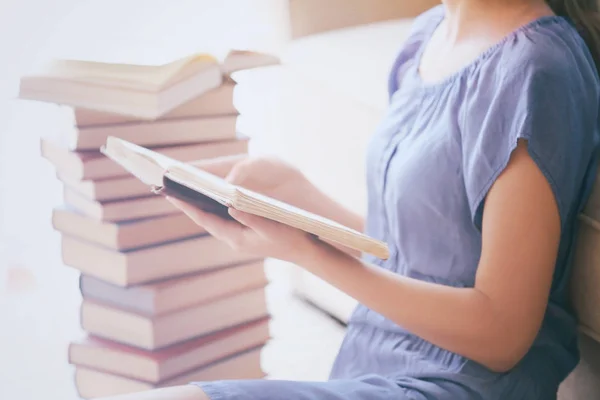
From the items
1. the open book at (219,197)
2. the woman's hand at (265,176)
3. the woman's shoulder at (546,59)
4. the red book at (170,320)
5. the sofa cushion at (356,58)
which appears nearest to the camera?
the open book at (219,197)

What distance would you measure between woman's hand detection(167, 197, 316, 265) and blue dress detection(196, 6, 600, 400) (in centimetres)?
13

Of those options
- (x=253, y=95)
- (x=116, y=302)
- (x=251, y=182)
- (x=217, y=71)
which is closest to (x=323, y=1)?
(x=253, y=95)

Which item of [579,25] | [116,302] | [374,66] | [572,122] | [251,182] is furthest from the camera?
[374,66]

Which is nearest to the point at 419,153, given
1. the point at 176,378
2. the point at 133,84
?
the point at 133,84

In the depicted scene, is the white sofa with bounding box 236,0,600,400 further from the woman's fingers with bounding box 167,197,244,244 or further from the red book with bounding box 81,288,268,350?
the woman's fingers with bounding box 167,197,244,244

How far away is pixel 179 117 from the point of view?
0.98 metres

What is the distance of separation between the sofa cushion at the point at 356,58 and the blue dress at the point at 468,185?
0.30 metres

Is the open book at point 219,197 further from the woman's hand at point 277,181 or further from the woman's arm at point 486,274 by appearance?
the woman's hand at point 277,181

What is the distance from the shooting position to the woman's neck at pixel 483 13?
2.48ft

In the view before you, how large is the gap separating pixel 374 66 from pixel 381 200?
38 cm

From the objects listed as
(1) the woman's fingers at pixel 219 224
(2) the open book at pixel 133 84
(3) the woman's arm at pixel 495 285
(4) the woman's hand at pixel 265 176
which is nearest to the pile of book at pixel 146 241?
(2) the open book at pixel 133 84

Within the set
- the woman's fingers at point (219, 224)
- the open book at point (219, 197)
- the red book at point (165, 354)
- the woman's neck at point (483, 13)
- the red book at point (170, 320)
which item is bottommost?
the red book at point (165, 354)

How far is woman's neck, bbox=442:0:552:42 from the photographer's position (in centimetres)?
76

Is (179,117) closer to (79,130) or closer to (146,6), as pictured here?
(79,130)
